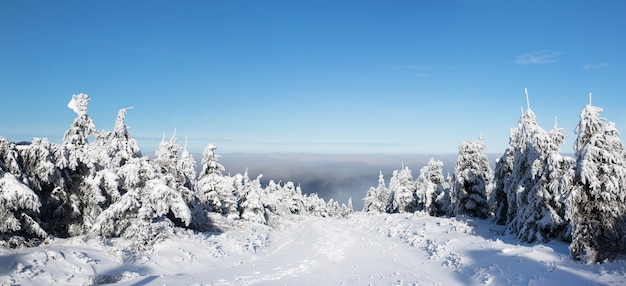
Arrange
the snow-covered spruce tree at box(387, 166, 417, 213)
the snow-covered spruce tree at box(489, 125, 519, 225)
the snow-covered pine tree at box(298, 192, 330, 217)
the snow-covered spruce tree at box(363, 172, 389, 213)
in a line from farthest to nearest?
1. the snow-covered pine tree at box(298, 192, 330, 217)
2. the snow-covered spruce tree at box(363, 172, 389, 213)
3. the snow-covered spruce tree at box(387, 166, 417, 213)
4. the snow-covered spruce tree at box(489, 125, 519, 225)

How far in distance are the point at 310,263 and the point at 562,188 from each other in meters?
12.6

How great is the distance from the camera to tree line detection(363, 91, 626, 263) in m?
14.9

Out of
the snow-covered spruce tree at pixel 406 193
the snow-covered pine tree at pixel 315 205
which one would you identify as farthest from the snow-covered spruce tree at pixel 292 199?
the snow-covered spruce tree at pixel 406 193

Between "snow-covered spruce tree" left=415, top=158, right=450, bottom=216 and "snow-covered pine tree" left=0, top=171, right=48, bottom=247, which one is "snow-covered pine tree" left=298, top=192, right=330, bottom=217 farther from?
"snow-covered pine tree" left=0, top=171, right=48, bottom=247

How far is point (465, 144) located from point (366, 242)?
16090mm

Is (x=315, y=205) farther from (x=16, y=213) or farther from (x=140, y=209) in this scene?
(x=16, y=213)

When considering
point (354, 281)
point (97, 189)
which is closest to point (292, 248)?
point (354, 281)

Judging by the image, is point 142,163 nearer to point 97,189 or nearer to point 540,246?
point 97,189

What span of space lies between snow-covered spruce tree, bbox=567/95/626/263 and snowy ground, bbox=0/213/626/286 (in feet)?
2.86

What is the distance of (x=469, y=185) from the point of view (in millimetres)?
36812

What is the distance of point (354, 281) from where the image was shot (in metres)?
16.8

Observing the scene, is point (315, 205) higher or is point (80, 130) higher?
point (80, 130)

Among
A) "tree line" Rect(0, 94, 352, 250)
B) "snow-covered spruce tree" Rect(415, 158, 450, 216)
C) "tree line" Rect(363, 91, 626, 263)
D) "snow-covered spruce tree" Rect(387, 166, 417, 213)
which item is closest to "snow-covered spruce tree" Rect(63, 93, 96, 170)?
"tree line" Rect(0, 94, 352, 250)

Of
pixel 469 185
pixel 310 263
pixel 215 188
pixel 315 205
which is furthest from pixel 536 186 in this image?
pixel 315 205
